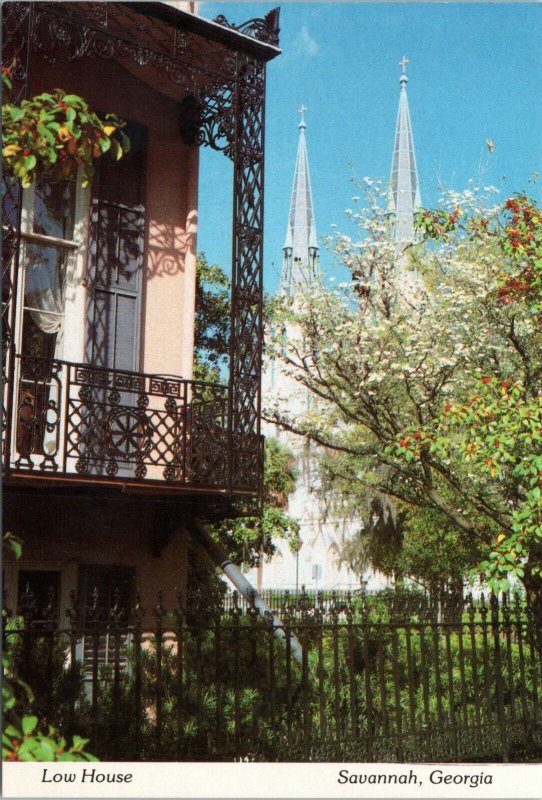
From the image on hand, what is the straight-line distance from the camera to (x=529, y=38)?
7.22m

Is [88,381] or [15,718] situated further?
[88,381]

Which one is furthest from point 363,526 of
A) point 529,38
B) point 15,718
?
point 15,718

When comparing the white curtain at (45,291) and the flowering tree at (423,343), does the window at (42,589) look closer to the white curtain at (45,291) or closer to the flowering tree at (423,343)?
the white curtain at (45,291)

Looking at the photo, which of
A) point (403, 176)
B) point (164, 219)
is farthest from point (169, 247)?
point (403, 176)

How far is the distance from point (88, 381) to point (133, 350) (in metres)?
1.14

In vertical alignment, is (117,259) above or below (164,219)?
below

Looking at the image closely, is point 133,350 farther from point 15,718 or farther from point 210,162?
point 15,718

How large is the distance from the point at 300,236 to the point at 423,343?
6.77ft

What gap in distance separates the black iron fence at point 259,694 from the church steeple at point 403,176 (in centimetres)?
473

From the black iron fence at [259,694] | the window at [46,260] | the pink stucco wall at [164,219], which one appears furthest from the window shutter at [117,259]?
the black iron fence at [259,694]

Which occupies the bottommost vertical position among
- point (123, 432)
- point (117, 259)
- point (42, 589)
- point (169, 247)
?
point (42, 589)

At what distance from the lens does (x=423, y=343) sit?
11539mm

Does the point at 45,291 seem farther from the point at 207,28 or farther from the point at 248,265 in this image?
the point at 207,28

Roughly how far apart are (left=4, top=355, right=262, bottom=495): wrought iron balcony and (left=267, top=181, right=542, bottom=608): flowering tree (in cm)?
167
